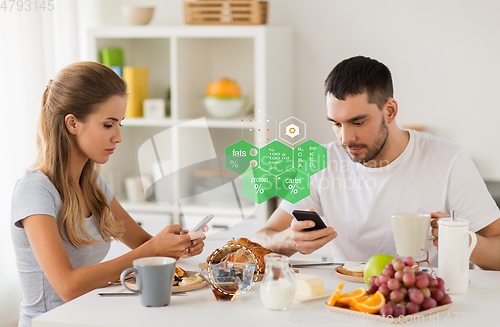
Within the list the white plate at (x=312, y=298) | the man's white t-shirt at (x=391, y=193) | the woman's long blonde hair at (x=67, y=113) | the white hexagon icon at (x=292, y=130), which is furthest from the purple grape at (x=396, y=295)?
the white hexagon icon at (x=292, y=130)

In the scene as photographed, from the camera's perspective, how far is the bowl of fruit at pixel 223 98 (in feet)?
8.85

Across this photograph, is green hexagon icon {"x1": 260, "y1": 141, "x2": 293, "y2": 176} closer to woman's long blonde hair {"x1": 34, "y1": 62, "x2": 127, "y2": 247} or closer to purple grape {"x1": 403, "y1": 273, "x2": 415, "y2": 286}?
woman's long blonde hair {"x1": 34, "y1": 62, "x2": 127, "y2": 247}

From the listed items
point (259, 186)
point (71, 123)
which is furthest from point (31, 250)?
point (259, 186)

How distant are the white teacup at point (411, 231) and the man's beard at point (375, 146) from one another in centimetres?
46

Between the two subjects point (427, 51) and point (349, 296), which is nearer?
point (349, 296)

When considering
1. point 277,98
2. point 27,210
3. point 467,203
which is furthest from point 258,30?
point 27,210

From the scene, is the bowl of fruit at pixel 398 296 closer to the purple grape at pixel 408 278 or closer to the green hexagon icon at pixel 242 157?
the purple grape at pixel 408 278

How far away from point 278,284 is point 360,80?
84 centimetres

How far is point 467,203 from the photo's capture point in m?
1.62

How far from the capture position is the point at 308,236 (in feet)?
4.39

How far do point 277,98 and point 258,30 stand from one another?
1.18ft

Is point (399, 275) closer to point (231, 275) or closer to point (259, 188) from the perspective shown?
point (231, 275)

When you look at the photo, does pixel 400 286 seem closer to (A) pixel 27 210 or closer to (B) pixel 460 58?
(A) pixel 27 210

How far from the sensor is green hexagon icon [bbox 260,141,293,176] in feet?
8.11
